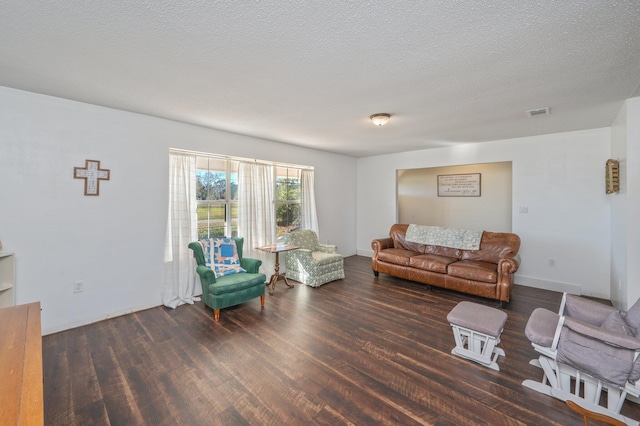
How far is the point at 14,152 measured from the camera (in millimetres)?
2658

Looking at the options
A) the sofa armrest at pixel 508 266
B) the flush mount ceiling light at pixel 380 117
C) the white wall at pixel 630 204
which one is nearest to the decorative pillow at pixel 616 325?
the white wall at pixel 630 204

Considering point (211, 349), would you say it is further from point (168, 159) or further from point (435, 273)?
point (435, 273)

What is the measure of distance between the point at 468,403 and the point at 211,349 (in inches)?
86.7

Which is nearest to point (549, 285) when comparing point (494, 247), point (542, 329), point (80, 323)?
point (494, 247)

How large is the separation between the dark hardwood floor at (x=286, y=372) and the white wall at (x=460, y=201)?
2949mm

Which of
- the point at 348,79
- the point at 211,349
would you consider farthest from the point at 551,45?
the point at 211,349

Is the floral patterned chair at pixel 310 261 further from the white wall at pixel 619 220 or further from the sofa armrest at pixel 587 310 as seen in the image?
the white wall at pixel 619 220

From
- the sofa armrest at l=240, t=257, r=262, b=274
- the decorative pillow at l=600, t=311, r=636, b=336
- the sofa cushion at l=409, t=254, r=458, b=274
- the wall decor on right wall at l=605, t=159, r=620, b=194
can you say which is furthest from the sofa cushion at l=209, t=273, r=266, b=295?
the wall decor on right wall at l=605, t=159, r=620, b=194

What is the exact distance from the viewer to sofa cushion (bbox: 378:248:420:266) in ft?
15.0

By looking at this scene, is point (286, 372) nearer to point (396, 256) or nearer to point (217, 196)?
point (217, 196)

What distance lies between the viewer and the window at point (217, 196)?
13.2 ft

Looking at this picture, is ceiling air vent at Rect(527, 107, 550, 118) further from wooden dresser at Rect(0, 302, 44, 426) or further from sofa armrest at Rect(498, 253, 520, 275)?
wooden dresser at Rect(0, 302, 44, 426)

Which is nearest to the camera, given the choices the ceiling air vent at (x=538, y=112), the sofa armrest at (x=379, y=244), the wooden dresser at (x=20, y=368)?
the wooden dresser at (x=20, y=368)

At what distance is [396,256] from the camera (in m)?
4.68
